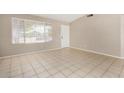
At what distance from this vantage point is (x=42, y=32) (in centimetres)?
600

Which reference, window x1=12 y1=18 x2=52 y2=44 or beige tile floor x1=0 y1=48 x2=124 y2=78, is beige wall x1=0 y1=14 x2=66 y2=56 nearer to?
window x1=12 y1=18 x2=52 y2=44

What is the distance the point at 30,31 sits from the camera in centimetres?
534

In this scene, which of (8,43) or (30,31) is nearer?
(8,43)

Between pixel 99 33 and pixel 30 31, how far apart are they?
3.96m

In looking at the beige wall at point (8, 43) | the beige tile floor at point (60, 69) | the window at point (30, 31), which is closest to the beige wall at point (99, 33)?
the beige tile floor at point (60, 69)

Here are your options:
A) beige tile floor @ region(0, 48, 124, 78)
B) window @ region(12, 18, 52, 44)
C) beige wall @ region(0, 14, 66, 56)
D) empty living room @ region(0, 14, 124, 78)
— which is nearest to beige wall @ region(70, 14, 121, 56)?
empty living room @ region(0, 14, 124, 78)

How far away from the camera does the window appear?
4690 millimetres

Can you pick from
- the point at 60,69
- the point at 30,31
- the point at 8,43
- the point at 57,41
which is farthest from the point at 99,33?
the point at 8,43

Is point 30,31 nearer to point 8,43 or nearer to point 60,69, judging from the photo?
point 8,43
